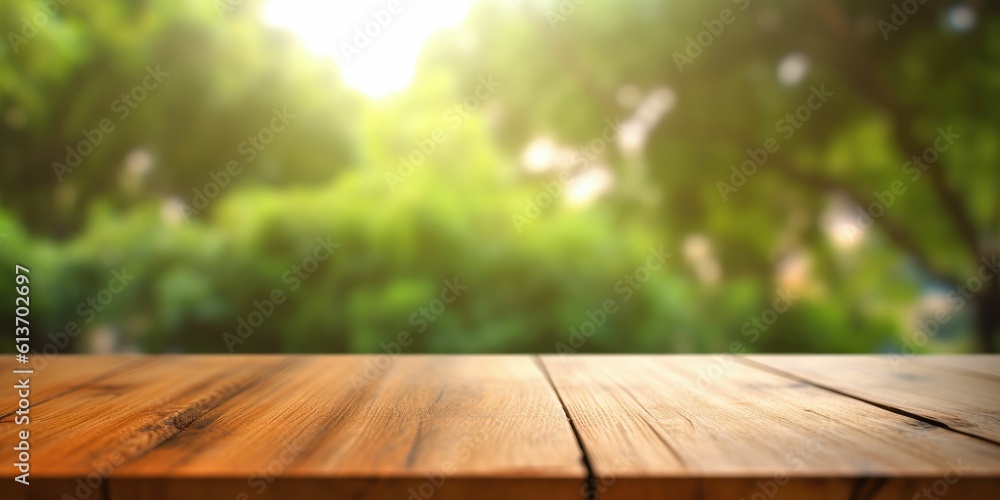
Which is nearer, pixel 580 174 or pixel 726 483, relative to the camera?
pixel 726 483

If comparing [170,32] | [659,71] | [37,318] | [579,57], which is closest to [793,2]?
[659,71]

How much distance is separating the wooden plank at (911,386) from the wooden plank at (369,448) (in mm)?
365

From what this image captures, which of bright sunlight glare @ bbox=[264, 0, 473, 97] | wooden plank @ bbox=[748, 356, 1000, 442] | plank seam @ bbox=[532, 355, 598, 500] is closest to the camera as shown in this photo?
plank seam @ bbox=[532, 355, 598, 500]

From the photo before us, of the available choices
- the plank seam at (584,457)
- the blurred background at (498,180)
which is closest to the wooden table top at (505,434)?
the plank seam at (584,457)

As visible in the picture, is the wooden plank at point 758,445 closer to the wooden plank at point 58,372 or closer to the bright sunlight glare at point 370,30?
the wooden plank at point 58,372

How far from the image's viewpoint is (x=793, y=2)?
253cm

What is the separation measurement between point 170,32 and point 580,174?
1676 mm

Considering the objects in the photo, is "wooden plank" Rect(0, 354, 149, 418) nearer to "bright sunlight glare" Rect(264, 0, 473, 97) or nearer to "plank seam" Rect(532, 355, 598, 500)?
"plank seam" Rect(532, 355, 598, 500)

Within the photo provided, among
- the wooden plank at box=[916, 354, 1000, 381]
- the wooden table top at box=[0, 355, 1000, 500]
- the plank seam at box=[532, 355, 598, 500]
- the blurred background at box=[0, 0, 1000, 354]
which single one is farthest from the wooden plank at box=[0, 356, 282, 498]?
the blurred background at box=[0, 0, 1000, 354]

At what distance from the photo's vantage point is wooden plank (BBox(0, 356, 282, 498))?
46 cm

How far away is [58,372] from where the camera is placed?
36.4 inches

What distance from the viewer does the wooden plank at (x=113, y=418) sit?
1.50 ft

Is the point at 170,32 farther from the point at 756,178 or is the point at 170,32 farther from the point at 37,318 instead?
the point at 756,178

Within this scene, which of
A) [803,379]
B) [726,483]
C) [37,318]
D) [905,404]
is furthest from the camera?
[37,318]
